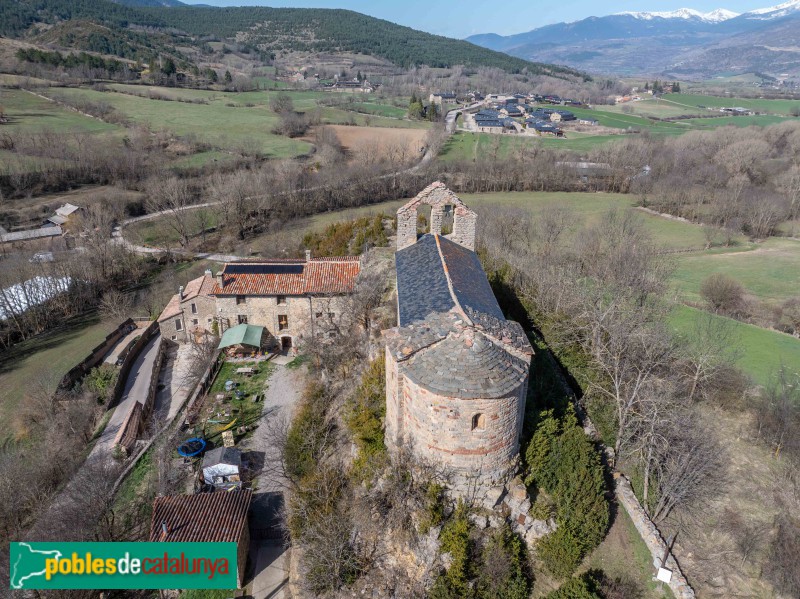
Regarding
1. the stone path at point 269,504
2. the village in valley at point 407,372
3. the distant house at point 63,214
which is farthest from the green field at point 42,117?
the stone path at point 269,504

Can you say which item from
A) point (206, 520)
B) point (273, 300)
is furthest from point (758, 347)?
point (206, 520)

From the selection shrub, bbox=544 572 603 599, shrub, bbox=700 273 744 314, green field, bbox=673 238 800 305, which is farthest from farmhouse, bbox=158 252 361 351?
green field, bbox=673 238 800 305

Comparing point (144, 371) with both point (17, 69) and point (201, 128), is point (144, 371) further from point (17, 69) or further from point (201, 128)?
point (17, 69)

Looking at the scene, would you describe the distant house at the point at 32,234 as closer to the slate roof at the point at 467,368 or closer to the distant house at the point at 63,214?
the distant house at the point at 63,214

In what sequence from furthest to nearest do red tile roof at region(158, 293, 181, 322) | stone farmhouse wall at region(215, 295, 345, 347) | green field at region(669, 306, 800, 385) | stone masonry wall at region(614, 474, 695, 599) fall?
red tile roof at region(158, 293, 181, 322), stone farmhouse wall at region(215, 295, 345, 347), green field at region(669, 306, 800, 385), stone masonry wall at region(614, 474, 695, 599)

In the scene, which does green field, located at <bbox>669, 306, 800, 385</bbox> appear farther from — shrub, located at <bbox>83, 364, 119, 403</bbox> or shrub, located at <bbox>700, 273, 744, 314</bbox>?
shrub, located at <bbox>83, 364, 119, 403</bbox>
